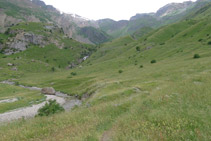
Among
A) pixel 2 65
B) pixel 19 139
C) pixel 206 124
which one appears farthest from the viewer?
pixel 2 65

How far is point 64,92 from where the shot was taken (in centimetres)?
6706

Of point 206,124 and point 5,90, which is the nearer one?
point 206,124

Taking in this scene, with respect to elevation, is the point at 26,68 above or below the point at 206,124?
below

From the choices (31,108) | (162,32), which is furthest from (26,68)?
(162,32)

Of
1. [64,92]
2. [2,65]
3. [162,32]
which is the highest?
[162,32]

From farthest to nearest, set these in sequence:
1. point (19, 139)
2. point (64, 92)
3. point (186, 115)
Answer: point (64, 92) → point (19, 139) → point (186, 115)

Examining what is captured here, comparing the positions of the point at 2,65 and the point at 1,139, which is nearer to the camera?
the point at 1,139

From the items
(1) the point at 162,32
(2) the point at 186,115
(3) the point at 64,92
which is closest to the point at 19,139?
(2) the point at 186,115

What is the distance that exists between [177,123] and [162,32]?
162274 millimetres

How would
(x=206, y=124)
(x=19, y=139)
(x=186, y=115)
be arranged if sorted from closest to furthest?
1. (x=206, y=124)
2. (x=186, y=115)
3. (x=19, y=139)

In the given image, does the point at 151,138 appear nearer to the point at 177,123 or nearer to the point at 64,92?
the point at 177,123

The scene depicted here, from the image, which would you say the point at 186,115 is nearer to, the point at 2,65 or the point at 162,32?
the point at 162,32

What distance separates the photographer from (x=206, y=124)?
717 cm

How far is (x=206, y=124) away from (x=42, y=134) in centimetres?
1020
